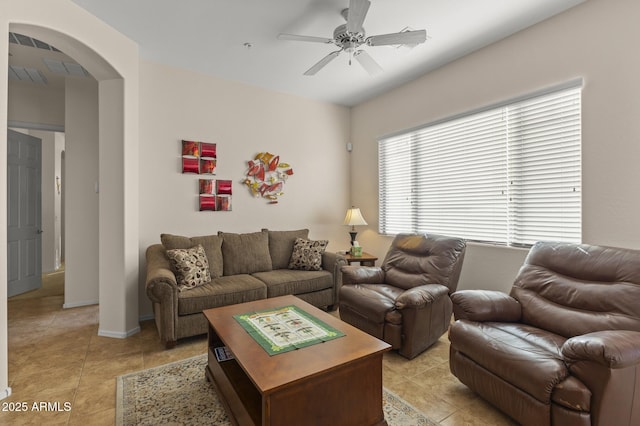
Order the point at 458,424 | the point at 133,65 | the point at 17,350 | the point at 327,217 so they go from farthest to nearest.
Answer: the point at 327,217
the point at 133,65
the point at 17,350
the point at 458,424

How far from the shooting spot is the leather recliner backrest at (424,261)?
9.59 feet

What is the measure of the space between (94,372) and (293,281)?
1846 millimetres

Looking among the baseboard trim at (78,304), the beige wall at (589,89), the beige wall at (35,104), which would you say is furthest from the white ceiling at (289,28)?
the baseboard trim at (78,304)

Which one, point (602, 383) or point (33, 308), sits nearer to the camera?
point (602, 383)

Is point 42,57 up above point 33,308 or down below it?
above

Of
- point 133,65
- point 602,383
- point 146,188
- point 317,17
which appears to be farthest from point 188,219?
point 602,383

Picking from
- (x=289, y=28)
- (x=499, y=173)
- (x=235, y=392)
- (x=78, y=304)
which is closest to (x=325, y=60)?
(x=289, y=28)

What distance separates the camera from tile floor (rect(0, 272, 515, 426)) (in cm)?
188

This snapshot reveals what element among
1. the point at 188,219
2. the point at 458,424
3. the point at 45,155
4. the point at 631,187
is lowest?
the point at 458,424

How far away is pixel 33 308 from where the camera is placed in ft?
12.4

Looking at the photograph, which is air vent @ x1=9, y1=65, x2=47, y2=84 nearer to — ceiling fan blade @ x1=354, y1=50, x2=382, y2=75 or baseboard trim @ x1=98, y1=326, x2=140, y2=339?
baseboard trim @ x1=98, y1=326, x2=140, y2=339

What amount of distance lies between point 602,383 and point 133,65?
4279mm

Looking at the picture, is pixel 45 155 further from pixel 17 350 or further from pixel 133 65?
pixel 17 350

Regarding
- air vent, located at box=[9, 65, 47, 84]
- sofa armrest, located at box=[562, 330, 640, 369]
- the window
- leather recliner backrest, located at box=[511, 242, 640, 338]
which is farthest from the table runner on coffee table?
air vent, located at box=[9, 65, 47, 84]
